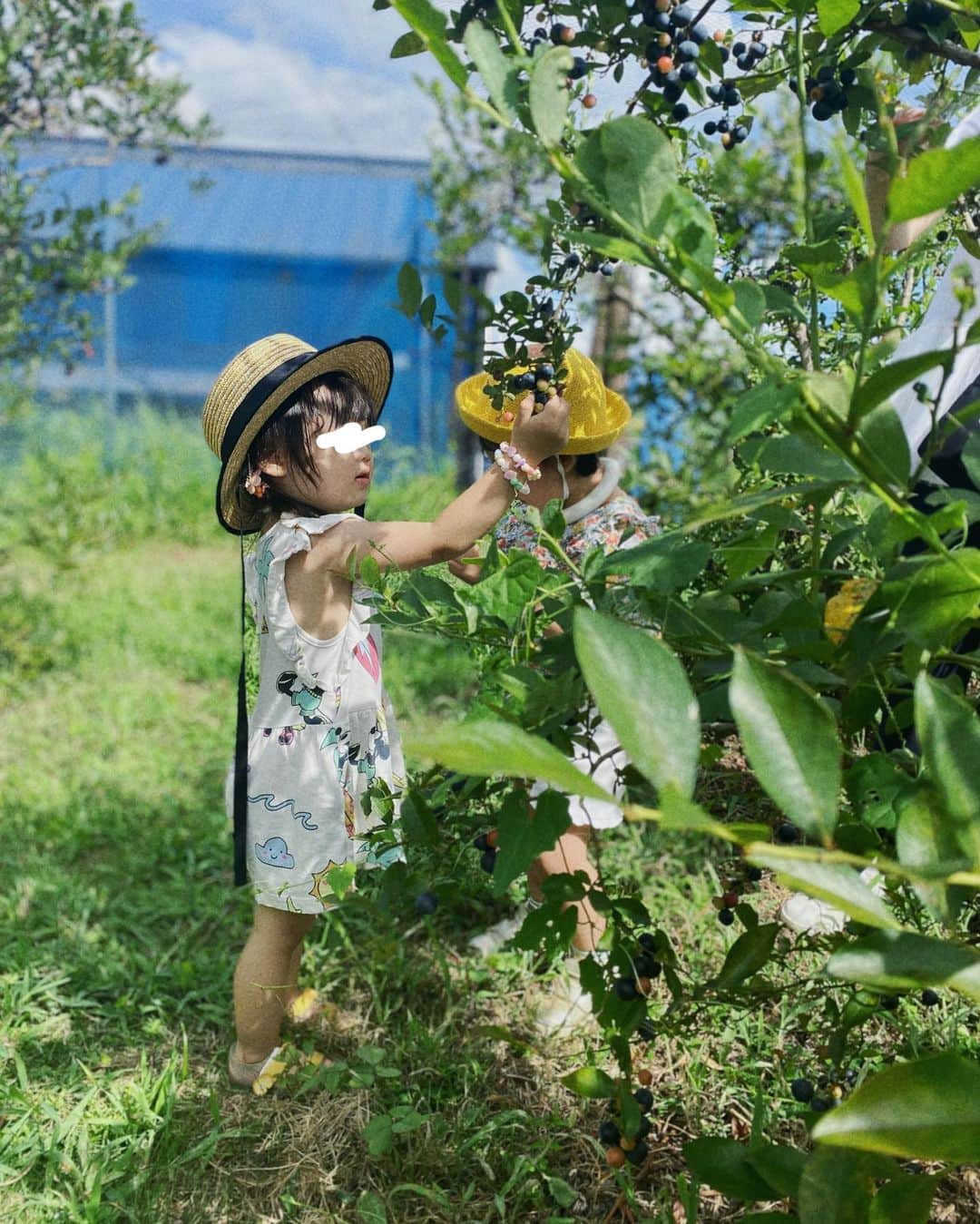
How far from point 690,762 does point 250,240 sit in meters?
8.99

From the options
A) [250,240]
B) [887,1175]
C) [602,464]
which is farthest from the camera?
[250,240]

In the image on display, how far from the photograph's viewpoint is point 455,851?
4.23 feet

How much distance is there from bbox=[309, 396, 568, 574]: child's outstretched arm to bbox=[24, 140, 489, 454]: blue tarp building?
5935 millimetres

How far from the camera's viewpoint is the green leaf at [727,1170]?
3.25 ft

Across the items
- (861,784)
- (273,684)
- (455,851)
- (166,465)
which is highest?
(861,784)

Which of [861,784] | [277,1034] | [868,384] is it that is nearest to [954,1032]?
[861,784]

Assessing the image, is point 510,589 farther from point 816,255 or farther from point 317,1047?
point 317,1047

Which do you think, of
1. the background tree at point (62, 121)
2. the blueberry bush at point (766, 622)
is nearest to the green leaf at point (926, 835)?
the blueberry bush at point (766, 622)

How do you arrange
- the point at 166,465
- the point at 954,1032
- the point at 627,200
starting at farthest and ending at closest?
the point at 166,465
the point at 954,1032
the point at 627,200

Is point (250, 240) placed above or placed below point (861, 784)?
below

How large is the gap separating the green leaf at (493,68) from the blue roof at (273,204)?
26.7 ft

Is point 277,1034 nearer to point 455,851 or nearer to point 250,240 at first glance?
point 455,851

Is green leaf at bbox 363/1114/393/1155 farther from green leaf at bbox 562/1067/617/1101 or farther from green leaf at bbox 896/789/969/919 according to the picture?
→ green leaf at bbox 896/789/969/919

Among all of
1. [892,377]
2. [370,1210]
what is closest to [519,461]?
[892,377]
